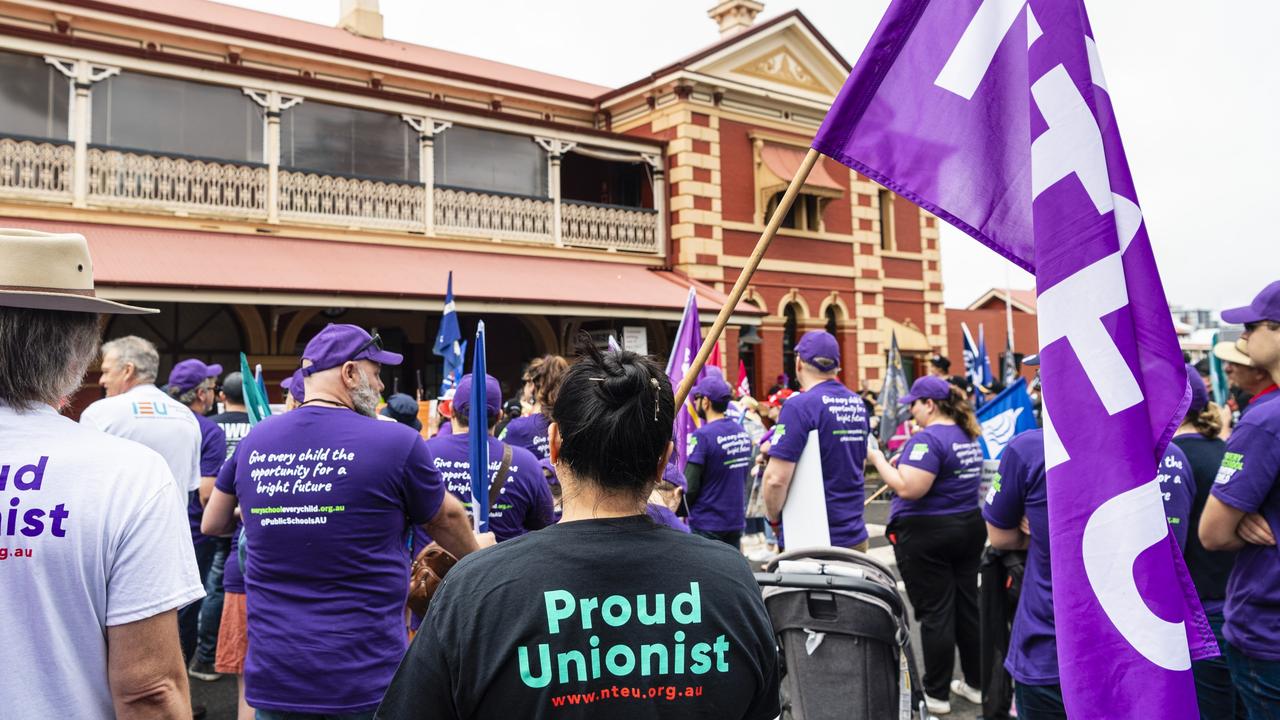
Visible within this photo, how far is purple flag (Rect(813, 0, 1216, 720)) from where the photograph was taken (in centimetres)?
193

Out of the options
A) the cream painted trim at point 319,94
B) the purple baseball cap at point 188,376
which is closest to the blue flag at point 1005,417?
the purple baseball cap at point 188,376

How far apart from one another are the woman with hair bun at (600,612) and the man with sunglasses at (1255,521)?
7.16ft

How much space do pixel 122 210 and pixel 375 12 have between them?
8676 mm

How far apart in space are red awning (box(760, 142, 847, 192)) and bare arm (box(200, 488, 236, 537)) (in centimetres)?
1614

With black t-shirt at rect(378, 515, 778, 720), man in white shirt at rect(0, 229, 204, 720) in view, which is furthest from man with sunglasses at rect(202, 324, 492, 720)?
black t-shirt at rect(378, 515, 778, 720)

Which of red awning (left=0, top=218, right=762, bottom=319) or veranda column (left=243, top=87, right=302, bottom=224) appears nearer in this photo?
red awning (left=0, top=218, right=762, bottom=319)

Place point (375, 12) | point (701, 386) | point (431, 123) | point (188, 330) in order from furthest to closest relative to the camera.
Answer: point (375, 12), point (431, 123), point (188, 330), point (701, 386)

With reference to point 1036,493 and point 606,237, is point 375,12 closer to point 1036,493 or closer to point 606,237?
point 606,237

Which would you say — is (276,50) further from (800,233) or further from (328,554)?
(328,554)

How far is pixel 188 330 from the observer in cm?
1427

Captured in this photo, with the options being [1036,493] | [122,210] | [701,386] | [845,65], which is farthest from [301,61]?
[1036,493]

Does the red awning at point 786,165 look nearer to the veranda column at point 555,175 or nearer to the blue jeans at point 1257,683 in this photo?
the veranda column at point 555,175

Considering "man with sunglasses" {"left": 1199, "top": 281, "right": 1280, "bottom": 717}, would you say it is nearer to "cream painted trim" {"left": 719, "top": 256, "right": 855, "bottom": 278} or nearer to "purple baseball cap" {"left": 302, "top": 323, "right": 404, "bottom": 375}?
"purple baseball cap" {"left": 302, "top": 323, "right": 404, "bottom": 375}

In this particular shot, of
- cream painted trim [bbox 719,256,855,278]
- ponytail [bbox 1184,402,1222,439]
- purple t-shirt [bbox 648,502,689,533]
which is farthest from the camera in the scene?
cream painted trim [bbox 719,256,855,278]
